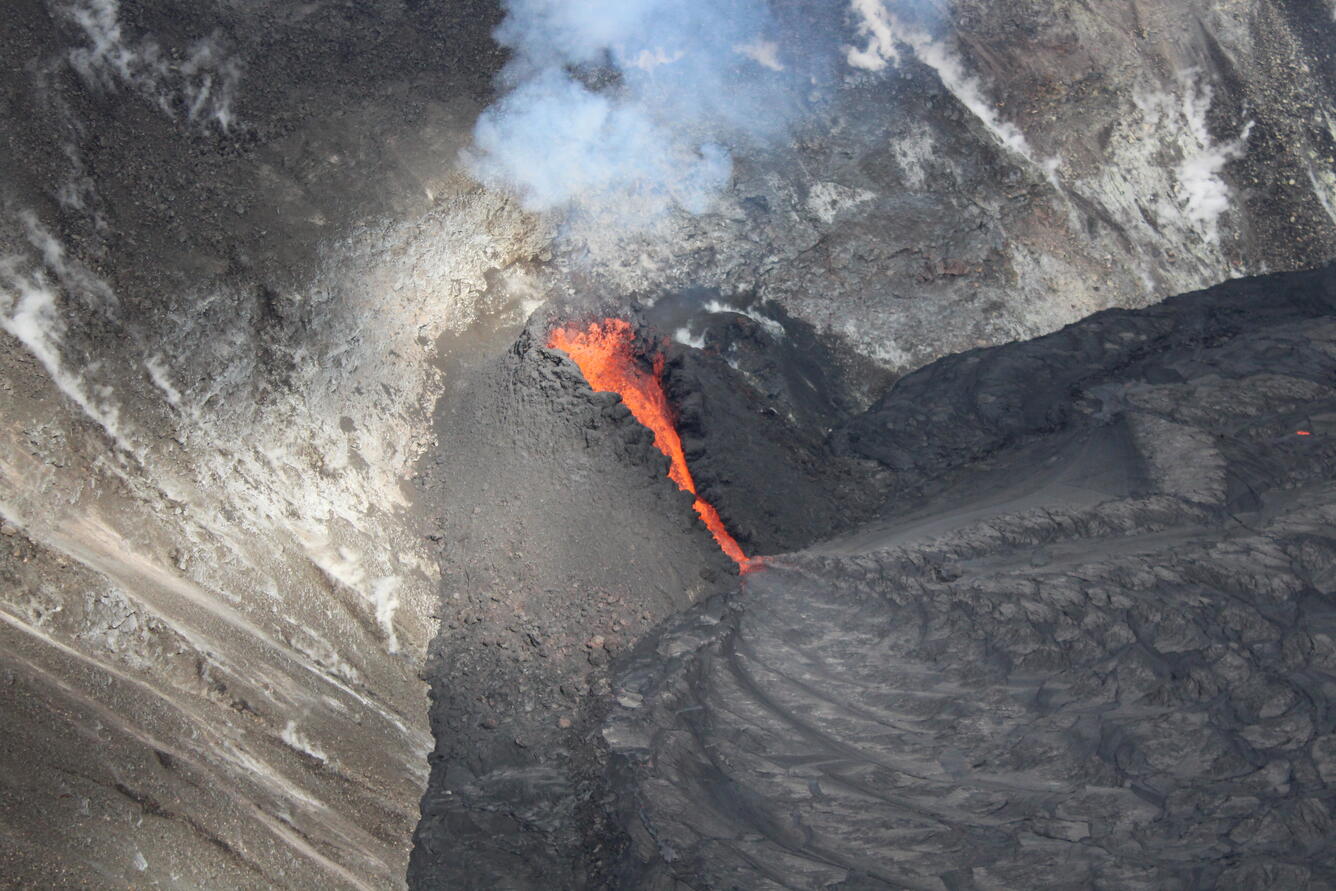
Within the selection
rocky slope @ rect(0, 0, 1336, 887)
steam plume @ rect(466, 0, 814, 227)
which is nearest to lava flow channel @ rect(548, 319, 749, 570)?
rocky slope @ rect(0, 0, 1336, 887)

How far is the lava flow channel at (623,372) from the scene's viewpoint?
10023 mm

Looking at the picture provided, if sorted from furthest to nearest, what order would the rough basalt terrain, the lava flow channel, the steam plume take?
the steam plume, the lava flow channel, the rough basalt terrain

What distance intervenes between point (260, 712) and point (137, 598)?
1155 millimetres

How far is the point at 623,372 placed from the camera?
409 inches

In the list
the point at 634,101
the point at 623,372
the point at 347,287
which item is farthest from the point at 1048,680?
the point at 634,101

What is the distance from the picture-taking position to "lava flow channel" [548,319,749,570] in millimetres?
10023

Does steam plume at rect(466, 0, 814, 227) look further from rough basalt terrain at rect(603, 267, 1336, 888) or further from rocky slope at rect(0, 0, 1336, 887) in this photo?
rough basalt terrain at rect(603, 267, 1336, 888)

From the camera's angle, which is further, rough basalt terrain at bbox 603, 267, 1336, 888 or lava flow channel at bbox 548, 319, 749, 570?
lava flow channel at bbox 548, 319, 749, 570

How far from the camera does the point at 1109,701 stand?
23.6 ft

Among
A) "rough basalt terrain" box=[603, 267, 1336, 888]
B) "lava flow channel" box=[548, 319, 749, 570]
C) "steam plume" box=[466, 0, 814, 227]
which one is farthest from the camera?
"steam plume" box=[466, 0, 814, 227]

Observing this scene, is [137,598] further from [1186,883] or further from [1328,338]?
[1328,338]

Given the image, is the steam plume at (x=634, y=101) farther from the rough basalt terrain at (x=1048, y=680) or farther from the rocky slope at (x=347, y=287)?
the rough basalt terrain at (x=1048, y=680)

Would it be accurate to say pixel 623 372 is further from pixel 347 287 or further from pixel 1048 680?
pixel 1048 680

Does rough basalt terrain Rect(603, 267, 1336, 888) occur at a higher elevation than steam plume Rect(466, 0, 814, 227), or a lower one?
lower
